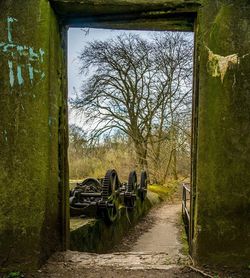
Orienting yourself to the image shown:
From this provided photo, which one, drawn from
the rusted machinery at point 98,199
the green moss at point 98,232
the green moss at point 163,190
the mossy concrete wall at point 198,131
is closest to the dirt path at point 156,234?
the green moss at point 98,232

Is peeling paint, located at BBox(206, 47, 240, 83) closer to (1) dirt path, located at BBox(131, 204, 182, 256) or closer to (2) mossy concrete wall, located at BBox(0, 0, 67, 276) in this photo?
(2) mossy concrete wall, located at BBox(0, 0, 67, 276)

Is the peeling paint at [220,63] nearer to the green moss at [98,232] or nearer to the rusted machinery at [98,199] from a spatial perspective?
the green moss at [98,232]

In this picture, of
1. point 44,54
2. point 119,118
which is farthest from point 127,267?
point 119,118

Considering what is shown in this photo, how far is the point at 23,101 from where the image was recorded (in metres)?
3.54

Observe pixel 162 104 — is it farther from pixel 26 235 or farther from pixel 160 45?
→ pixel 26 235

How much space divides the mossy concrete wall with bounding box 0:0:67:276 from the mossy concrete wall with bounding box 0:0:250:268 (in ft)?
0.03

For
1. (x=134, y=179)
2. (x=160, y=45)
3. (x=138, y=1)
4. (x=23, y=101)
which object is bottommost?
(x=134, y=179)

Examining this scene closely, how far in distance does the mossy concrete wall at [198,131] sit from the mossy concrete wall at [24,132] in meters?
0.01

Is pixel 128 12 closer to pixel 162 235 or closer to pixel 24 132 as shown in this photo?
pixel 24 132

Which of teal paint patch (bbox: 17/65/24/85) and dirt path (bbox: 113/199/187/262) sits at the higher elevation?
teal paint patch (bbox: 17/65/24/85)

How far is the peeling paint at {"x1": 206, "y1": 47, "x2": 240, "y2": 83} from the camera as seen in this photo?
3.48m

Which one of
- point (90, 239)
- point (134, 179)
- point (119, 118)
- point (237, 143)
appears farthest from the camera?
point (119, 118)

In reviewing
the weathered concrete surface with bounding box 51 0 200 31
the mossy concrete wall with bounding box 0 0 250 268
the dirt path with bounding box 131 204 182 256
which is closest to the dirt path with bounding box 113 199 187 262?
the dirt path with bounding box 131 204 182 256

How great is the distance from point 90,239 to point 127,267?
336 centimetres
